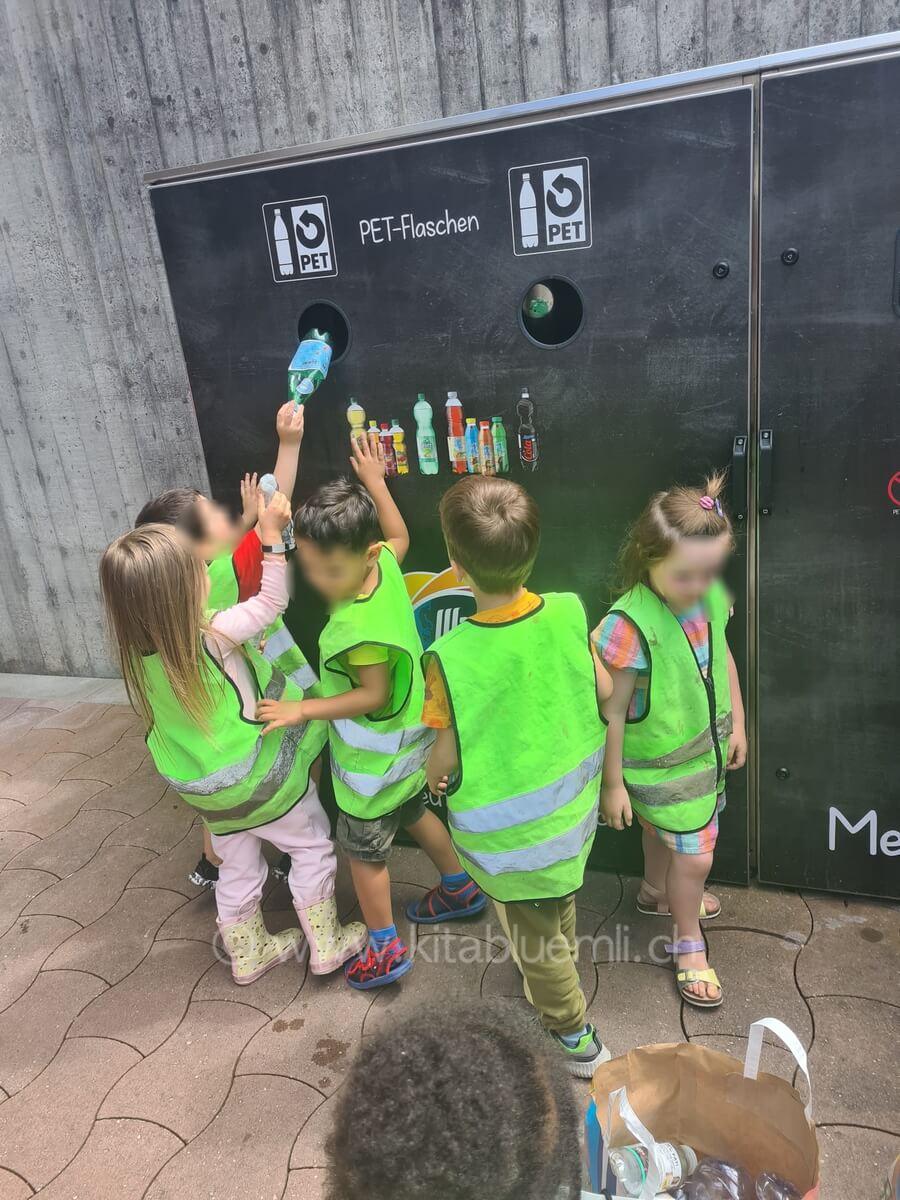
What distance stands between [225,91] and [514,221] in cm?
218

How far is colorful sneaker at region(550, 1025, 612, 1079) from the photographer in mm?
2002

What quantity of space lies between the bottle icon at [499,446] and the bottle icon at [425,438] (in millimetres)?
191

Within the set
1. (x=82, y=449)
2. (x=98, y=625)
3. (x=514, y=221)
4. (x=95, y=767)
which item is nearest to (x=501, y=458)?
(x=514, y=221)

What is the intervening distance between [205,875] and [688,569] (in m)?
2.04

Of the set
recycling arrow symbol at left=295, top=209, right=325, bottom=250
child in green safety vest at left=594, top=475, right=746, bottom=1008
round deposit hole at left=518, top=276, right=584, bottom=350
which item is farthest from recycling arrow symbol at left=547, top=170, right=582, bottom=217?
child in green safety vest at left=594, top=475, right=746, bottom=1008

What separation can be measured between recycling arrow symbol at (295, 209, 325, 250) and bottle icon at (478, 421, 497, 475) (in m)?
0.72

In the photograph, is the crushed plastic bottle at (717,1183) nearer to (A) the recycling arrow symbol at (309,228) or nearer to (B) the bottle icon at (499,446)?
(B) the bottle icon at (499,446)

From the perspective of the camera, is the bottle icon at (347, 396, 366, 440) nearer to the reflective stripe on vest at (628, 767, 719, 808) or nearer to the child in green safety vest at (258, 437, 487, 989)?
the child in green safety vest at (258, 437, 487, 989)

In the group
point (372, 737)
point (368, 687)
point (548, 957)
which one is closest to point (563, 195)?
point (368, 687)

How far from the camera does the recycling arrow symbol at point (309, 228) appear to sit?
2.30 metres

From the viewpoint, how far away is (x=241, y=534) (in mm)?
2592

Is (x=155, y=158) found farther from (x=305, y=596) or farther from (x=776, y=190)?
(x=776, y=190)

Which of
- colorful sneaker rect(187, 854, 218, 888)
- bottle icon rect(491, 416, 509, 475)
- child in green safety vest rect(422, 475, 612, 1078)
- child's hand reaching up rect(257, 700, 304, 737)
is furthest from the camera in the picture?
colorful sneaker rect(187, 854, 218, 888)

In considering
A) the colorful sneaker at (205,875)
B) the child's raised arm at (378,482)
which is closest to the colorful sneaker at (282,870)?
the colorful sneaker at (205,875)
